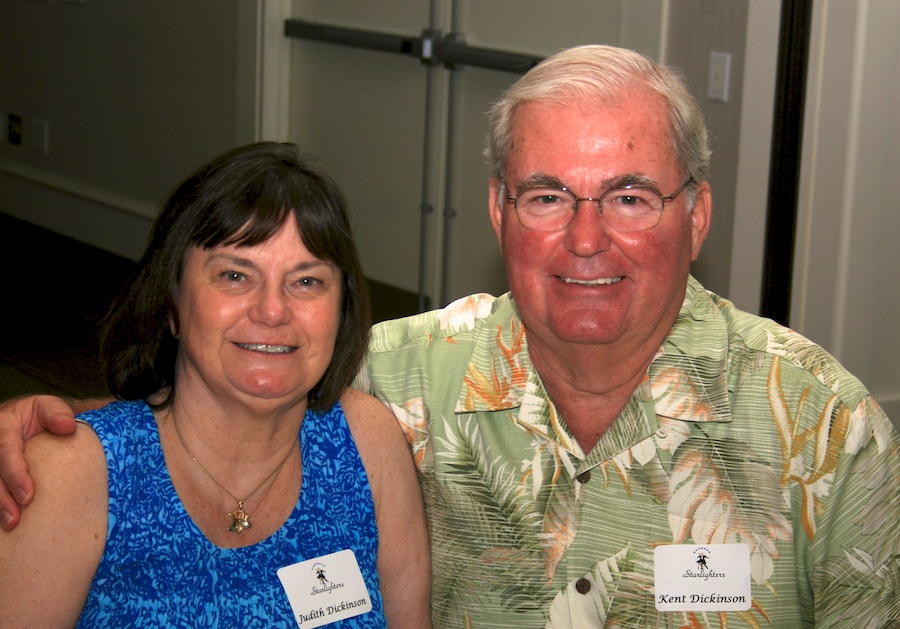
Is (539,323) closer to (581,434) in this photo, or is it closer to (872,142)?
(581,434)

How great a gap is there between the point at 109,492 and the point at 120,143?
520 cm

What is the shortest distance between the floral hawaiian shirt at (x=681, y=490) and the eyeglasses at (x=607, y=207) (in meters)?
0.22

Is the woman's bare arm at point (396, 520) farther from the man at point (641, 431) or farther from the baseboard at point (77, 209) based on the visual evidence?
the baseboard at point (77, 209)

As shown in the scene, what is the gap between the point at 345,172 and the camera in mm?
5555

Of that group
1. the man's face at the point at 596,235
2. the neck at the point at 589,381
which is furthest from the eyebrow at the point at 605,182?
the neck at the point at 589,381

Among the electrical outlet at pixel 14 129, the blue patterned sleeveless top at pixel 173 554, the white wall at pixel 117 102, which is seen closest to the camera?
the blue patterned sleeveless top at pixel 173 554

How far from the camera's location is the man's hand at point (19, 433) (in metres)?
1.57

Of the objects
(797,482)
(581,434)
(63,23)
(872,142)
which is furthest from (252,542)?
(63,23)

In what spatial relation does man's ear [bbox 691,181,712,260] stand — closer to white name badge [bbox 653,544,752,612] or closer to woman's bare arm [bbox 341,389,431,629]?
white name badge [bbox 653,544,752,612]

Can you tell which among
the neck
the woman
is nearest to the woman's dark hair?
the woman

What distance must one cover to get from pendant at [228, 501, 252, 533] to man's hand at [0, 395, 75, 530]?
0.29 m

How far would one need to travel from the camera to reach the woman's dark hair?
5.84ft

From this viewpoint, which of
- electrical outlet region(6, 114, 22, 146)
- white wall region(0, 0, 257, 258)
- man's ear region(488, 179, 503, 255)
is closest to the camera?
man's ear region(488, 179, 503, 255)

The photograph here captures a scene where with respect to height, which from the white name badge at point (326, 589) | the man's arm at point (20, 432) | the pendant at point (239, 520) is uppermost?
the man's arm at point (20, 432)
